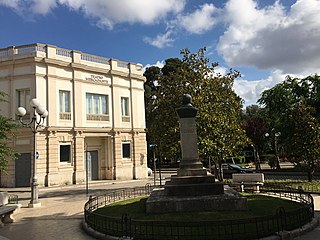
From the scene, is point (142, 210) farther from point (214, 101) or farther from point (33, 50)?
point (33, 50)

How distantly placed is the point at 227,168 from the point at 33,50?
2363 centimetres

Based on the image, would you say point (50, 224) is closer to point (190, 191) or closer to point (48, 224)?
point (48, 224)

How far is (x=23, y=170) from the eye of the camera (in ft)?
80.1

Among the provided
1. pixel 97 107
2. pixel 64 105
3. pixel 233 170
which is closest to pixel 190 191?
pixel 64 105

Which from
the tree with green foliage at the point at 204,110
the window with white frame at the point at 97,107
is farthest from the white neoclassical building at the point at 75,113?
the tree with green foliage at the point at 204,110

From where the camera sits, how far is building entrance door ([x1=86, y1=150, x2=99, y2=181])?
2770 centimetres

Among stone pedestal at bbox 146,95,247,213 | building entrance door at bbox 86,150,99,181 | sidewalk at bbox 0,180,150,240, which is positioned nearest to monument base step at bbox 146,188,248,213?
stone pedestal at bbox 146,95,247,213

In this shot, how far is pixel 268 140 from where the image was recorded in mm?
41062

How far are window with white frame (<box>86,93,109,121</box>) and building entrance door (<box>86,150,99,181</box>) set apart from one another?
3.31 meters

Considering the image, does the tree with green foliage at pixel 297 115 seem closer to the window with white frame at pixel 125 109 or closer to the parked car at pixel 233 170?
the parked car at pixel 233 170

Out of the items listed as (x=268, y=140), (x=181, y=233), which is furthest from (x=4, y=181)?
(x=268, y=140)

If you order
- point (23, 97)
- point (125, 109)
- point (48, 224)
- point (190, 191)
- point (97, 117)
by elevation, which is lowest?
point (48, 224)

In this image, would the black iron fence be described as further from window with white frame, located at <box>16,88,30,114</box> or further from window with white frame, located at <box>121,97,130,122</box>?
window with white frame, located at <box>121,97,130,122</box>

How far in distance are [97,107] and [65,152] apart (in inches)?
205
